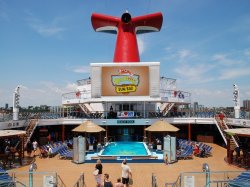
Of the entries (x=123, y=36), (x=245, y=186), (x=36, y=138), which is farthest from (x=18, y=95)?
(x=245, y=186)

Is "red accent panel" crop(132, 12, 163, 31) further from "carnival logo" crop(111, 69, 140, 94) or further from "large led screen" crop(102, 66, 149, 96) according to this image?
"carnival logo" crop(111, 69, 140, 94)

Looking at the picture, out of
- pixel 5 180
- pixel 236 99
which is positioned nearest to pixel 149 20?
pixel 236 99

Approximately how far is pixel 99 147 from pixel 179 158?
21.6 feet

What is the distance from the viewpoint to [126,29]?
30.8 meters

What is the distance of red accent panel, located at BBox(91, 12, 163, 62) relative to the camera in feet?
100

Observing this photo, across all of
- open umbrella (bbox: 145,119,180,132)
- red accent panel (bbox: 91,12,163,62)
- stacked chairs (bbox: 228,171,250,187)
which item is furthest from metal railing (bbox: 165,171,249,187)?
red accent panel (bbox: 91,12,163,62)

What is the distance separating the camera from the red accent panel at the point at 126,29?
3062cm

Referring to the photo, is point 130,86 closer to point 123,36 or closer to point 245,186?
point 123,36

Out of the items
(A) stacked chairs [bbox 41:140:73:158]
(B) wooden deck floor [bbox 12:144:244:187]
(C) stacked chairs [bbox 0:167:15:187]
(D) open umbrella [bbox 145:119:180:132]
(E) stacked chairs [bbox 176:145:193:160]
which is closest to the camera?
(C) stacked chairs [bbox 0:167:15:187]

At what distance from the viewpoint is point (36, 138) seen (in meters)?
29.5

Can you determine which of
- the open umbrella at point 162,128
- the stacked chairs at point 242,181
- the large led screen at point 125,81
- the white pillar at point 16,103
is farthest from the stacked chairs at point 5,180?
the large led screen at point 125,81

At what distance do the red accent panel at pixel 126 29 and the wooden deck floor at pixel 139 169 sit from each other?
14377 millimetres

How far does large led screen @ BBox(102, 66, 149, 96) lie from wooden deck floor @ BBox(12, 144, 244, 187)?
8931mm

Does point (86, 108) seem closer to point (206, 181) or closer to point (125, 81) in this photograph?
point (125, 81)
